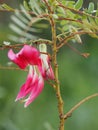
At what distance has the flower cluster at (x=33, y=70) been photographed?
867 mm

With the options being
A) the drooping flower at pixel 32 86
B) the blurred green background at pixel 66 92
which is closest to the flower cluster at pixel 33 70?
the drooping flower at pixel 32 86

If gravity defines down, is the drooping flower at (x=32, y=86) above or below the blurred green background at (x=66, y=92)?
above

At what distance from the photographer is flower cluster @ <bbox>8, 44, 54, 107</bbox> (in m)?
0.87

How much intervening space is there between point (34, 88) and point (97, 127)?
68.6 inches

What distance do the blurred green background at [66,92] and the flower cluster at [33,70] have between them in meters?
0.97

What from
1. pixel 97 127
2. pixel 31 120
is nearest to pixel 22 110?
pixel 31 120

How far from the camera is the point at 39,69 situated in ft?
2.93

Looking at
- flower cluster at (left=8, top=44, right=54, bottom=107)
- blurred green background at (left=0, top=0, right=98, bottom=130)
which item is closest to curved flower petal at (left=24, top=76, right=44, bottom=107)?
flower cluster at (left=8, top=44, right=54, bottom=107)

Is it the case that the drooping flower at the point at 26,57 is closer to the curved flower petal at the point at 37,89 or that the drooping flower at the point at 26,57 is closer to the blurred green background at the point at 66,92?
the curved flower petal at the point at 37,89

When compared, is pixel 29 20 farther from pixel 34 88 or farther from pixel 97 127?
pixel 97 127

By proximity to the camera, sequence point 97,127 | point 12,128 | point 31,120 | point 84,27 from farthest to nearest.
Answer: point 97,127, point 31,120, point 12,128, point 84,27

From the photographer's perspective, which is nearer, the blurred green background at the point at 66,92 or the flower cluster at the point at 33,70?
the flower cluster at the point at 33,70

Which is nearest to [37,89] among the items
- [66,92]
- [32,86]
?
[32,86]

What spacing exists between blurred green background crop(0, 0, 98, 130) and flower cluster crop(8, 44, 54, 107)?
3.19 feet
